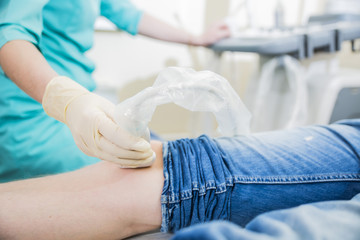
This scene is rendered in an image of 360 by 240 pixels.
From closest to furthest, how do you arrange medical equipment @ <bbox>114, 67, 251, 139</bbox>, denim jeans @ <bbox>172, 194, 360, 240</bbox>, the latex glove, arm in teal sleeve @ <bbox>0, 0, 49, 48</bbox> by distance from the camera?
denim jeans @ <bbox>172, 194, 360, 240</bbox>, medical equipment @ <bbox>114, 67, 251, 139</bbox>, arm in teal sleeve @ <bbox>0, 0, 49, 48</bbox>, the latex glove

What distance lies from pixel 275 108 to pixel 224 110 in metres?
0.80

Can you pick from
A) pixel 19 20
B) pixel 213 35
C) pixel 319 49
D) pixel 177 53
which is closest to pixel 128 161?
pixel 19 20

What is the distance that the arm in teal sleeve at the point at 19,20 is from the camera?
66 cm

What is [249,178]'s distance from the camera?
0.56 metres

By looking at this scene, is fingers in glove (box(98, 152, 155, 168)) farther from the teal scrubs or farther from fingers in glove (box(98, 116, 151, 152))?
the teal scrubs

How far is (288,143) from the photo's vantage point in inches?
25.2

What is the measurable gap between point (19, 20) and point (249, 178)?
64 cm

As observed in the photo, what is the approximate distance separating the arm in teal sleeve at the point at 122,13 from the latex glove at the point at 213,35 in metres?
0.28

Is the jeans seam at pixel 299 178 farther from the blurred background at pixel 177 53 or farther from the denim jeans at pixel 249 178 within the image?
the blurred background at pixel 177 53

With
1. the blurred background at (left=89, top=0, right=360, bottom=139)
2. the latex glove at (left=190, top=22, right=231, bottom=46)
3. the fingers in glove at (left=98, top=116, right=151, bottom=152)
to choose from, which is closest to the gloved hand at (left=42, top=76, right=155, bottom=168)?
the fingers in glove at (left=98, top=116, right=151, bottom=152)

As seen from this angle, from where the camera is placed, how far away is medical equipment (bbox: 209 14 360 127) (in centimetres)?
111

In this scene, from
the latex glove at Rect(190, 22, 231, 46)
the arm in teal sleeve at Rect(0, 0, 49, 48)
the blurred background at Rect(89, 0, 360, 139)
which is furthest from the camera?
the blurred background at Rect(89, 0, 360, 139)

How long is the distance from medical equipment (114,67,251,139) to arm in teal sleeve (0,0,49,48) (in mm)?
348

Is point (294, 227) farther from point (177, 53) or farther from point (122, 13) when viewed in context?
point (177, 53)
